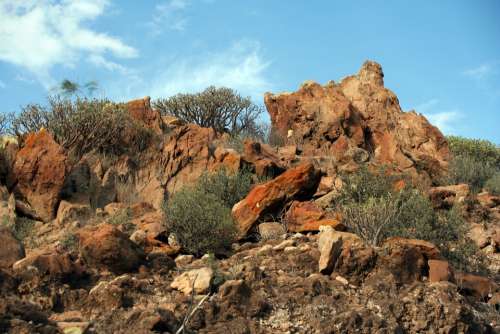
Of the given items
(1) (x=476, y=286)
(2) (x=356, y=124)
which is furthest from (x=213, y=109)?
(1) (x=476, y=286)

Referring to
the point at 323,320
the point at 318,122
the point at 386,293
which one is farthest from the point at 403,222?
the point at 318,122

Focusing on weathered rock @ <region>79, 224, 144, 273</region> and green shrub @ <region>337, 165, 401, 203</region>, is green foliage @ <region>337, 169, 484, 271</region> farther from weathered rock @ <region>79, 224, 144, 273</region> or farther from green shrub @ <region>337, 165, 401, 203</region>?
weathered rock @ <region>79, 224, 144, 273</region>

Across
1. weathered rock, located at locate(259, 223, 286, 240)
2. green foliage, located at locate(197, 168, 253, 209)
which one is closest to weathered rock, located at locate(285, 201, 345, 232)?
weathered rock, located at locate(259, 223, 286, 240)

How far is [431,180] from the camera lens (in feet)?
54.4

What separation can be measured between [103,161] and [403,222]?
6.85 meters

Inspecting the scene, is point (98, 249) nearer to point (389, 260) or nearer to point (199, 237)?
point (199, 237)

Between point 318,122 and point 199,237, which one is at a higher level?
point 318,122

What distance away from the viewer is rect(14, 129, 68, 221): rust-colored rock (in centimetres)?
1249

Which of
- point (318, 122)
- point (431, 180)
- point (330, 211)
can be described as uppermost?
point (318, 122)

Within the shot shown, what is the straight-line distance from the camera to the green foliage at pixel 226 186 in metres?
12.0

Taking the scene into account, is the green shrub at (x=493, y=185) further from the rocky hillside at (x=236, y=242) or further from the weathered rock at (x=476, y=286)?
the weathered rock at (x=476, y=286)

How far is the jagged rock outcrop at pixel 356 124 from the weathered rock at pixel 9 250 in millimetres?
10543

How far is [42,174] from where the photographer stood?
1273 centimetres

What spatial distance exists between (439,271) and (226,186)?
4869 millimetres
